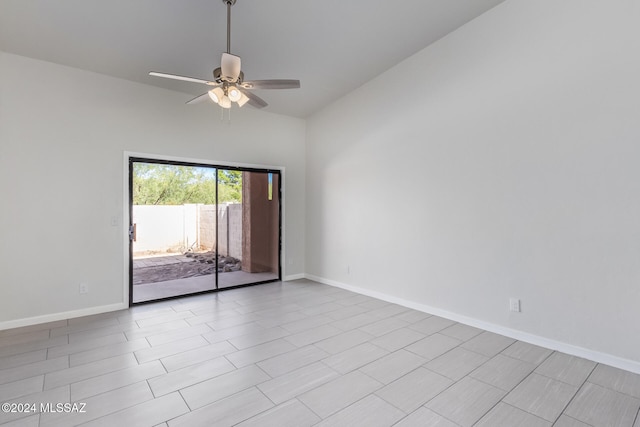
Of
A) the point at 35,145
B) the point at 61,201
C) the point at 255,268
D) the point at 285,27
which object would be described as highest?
the point at 285,27

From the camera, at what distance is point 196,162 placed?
16.1 ft

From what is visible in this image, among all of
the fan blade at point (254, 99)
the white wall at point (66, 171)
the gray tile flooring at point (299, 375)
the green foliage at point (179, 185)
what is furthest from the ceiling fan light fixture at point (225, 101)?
the gray tile flooring at point (299, 375)

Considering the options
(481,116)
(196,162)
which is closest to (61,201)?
(196,162)

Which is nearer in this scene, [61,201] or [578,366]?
[578,366]

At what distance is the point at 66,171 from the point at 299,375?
12.6 feet

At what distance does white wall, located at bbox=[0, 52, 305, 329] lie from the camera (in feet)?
11.7

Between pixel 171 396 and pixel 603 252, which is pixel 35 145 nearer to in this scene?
pixel 171 396

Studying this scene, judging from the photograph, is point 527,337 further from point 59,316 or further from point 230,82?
point 59,316

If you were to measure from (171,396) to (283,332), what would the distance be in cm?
136

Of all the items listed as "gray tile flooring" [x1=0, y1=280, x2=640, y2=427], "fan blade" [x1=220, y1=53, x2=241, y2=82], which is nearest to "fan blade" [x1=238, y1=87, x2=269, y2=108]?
"fan blade" [x1=220, y1=53, x2=241, y2=82]

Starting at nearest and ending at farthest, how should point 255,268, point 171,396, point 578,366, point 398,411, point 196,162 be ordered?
point 398,411 → point 171,396 → point 578,366 → point 196,162 → point 255,268

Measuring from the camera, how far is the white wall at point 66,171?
11.7 ft

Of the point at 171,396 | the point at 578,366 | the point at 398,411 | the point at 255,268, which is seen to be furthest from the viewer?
the point at 255,268

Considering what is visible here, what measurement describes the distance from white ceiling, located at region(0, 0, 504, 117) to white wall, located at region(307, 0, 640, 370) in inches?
23.5
